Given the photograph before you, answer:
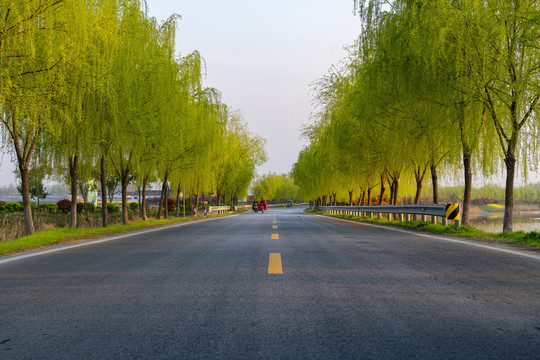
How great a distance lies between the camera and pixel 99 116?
12938 mm

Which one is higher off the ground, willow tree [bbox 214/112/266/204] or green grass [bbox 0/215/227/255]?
willow tree [bbox 214/112/266/204]

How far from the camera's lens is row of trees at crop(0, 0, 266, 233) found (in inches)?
337

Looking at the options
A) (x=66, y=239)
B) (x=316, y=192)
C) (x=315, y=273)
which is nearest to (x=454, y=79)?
(x=315, y=273)

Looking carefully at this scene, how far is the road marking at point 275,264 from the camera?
16.0 feet

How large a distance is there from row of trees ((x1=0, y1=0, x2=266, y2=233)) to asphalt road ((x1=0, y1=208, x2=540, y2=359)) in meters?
4.69

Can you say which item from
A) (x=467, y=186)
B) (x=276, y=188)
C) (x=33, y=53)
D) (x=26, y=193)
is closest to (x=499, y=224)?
(x=467, y=186)

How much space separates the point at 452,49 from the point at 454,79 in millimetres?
721

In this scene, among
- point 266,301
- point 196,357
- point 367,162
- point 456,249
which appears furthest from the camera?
point 367,162

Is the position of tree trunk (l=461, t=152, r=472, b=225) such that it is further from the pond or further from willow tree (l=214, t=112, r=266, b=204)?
willow tree (l=214, t=112, r=266, b=204)

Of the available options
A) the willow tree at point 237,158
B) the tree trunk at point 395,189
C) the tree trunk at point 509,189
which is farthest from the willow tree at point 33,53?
the willow tree at point 237,158

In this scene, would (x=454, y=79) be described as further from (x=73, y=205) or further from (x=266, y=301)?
(x=73, y=205)

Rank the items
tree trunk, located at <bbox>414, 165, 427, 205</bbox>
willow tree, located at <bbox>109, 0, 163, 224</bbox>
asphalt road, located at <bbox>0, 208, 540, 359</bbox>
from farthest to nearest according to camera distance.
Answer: tree trunk, located at <bbox>414, 165, 427, 205</bbox> < willow tree, located at <bbox>109, 0, 163, 224</bbox> < asphalt road, located at <bbox>0, 208, 540, 359</bbox>

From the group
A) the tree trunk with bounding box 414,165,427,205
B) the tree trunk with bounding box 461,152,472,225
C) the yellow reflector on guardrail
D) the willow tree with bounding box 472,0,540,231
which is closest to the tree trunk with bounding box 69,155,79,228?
the yellow reflector on guardrail

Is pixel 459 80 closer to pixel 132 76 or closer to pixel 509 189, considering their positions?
pixel 509 189
